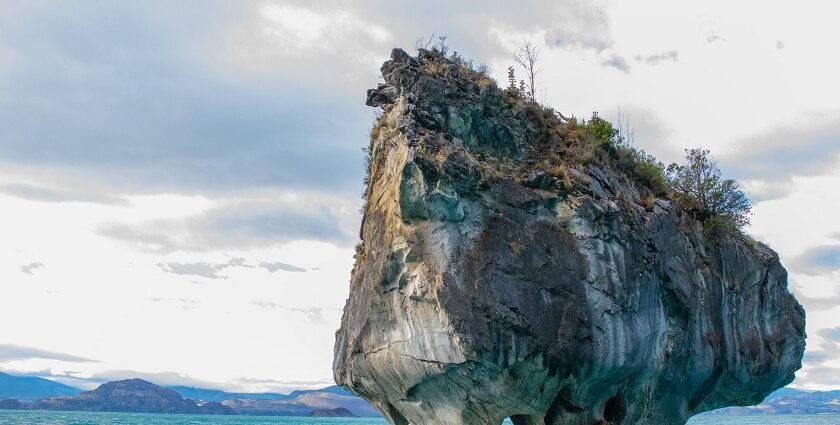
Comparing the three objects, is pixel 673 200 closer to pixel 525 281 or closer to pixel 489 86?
pixel 489 86

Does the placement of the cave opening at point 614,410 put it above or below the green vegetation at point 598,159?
below

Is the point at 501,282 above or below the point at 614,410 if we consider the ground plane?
above

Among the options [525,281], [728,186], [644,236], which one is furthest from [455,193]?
[728,186]

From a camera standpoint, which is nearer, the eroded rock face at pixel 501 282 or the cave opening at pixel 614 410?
the eroded rock face at pixel 501 282

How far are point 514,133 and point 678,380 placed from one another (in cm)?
989

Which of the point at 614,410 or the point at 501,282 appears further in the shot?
the point at 614,410

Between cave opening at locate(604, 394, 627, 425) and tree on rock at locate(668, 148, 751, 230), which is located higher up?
tree on rock at locate(668, 148, 751, 230)

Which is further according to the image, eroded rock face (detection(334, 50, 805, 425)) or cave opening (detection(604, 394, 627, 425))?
cave opening (detection(604, 394, 627, 425))

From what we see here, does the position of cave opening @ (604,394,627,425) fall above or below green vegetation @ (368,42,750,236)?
below

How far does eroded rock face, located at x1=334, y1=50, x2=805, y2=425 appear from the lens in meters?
19.9

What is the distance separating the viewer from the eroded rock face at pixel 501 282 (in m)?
19.9

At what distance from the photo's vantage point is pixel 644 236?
24.4m

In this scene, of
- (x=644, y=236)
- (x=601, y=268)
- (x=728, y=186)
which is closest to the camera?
(x=601, y=268)

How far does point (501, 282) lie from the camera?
20.2m
